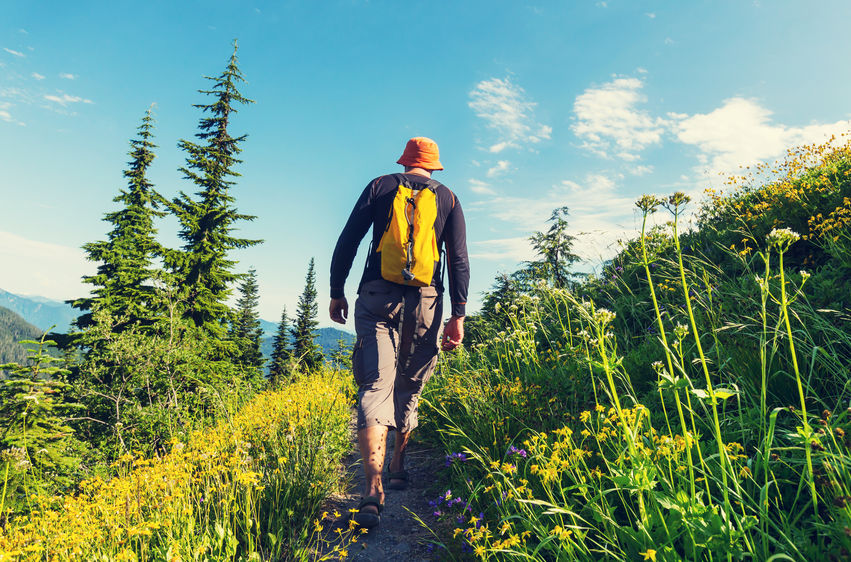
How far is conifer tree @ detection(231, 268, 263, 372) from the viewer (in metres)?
28.2

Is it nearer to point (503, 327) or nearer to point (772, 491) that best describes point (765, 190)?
point (503, 327)

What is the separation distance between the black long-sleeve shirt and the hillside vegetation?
0.92 meters

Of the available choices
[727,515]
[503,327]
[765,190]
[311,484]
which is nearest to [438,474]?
[311,484]

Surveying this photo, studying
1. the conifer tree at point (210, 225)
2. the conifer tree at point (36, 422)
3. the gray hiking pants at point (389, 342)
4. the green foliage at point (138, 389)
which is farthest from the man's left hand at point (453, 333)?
the conifer tree at point (210, 225)

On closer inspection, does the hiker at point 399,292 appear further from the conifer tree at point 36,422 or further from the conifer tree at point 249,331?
the conifer tree at point 249,331

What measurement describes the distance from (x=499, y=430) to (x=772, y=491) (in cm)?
180

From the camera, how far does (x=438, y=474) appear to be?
3.83m

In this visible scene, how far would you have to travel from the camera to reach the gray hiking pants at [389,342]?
10.4ft

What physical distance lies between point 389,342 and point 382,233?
33.8 inches

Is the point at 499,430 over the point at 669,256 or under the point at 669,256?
under

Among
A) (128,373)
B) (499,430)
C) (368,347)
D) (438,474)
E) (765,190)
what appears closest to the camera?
(368,347)

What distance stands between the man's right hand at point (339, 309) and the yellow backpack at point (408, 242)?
0.60m

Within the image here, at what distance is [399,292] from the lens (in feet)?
10.8

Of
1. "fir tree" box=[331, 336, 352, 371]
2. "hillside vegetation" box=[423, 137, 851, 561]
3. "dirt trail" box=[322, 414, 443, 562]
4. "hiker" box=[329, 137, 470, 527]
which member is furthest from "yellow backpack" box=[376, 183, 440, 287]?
"fir tree" box=[331, 336, 352, 371]
